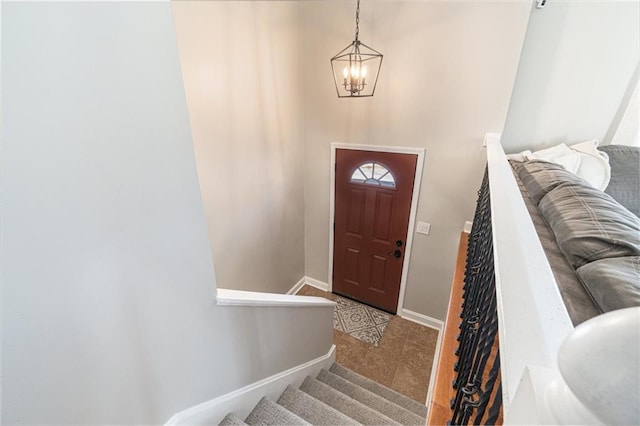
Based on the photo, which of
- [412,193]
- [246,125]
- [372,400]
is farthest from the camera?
[412,193]

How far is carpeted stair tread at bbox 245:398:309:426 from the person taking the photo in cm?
156

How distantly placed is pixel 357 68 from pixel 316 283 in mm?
2915

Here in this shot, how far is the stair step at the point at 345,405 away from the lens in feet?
6.29

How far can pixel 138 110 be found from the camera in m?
0.76

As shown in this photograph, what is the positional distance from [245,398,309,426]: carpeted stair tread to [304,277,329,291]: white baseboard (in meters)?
2.38

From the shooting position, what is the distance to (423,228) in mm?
3070

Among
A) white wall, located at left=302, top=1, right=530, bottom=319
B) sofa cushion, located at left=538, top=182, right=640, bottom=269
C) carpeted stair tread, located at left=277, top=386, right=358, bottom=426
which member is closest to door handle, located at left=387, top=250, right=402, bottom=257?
white wall, located at left=302, top=1, right=530, bottom=319

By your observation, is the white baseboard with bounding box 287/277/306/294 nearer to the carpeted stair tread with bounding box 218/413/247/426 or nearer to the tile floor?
the tile floor

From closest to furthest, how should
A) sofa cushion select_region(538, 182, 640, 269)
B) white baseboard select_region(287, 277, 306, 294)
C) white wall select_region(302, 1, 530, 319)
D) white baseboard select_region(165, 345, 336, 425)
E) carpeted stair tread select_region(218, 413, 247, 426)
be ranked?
sofa cushion select_region(538, 182, 640, 269) → white baseboard select_region(165, 345, 336, 425) → carpeted stair tread select_region(218, 413, 247, 426) → white wall select_region(302, 1, 530, 319) → white baseboard select_region(287, 277, 306, 294)

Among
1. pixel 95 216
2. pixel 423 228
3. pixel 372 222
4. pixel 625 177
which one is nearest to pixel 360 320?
pixel 372 222

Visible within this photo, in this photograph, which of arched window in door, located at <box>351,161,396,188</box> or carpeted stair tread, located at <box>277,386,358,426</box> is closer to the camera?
carpeted stair tread, located at <box>277,386,358,426</box>

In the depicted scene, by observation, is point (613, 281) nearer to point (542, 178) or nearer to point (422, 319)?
point (542, 178)

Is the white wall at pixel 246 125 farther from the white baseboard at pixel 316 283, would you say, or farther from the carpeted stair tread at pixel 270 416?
the carpeted stair tread at pixel 270 416

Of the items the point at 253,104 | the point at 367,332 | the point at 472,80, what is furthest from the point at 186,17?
the point at 367,332
